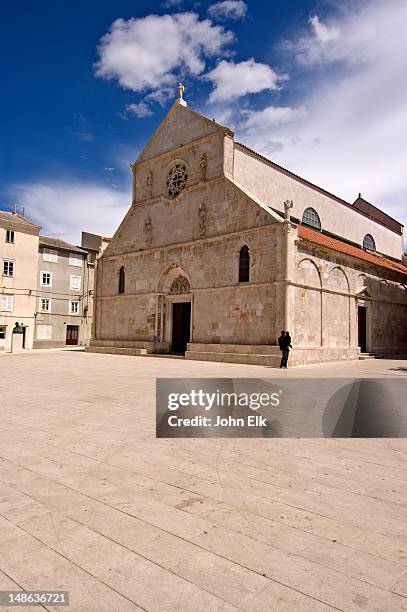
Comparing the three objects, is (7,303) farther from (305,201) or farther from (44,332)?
(305,201)

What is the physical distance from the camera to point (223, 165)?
22922 millimetres

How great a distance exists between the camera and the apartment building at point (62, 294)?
41.0m

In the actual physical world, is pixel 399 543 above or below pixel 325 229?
below

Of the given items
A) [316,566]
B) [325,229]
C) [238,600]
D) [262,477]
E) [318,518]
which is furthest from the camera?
[325,229]

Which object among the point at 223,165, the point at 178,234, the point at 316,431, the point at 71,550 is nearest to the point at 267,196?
the point at 223,165

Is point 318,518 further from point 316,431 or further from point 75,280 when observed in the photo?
point 75,280

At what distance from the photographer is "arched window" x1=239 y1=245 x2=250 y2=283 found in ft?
69.7

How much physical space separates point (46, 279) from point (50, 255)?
2481 millimetres

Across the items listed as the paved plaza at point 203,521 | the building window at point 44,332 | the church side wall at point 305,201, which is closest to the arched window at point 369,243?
the church side wall at point 305,201

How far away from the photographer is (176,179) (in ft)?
85.3

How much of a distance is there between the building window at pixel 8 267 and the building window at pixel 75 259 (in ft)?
Result: 22.0

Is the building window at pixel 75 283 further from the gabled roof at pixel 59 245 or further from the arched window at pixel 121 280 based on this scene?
the arched window at pixel 121 280

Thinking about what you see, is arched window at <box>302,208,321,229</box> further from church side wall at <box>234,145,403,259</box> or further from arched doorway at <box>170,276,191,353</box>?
arched doorway at <box>170,276,191,353</box>

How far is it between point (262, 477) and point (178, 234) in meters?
21.9
